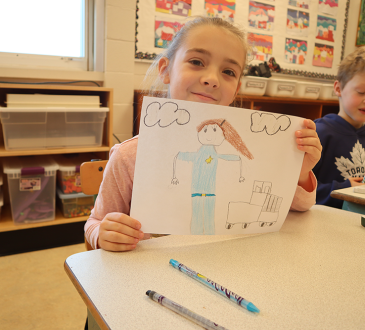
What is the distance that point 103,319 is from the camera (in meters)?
0.37

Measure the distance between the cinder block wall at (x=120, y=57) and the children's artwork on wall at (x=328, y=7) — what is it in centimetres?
201

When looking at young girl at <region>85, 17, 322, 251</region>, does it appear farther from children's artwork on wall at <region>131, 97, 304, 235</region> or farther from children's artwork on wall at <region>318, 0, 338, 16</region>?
children's artwork on wall at <region>318, 0, 338, 16</region>

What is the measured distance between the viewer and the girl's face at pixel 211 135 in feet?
1.83

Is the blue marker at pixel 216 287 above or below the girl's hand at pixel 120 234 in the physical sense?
below

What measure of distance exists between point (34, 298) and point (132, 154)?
3.38ft

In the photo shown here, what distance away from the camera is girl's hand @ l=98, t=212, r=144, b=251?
1.76 feet

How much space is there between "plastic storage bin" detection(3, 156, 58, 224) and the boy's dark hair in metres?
1.60

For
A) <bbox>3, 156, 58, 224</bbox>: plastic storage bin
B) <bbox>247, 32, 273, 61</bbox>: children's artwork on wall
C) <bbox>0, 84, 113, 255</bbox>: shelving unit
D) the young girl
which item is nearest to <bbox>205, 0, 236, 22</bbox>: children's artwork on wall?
<bbox>247, 32, 273, 61</bbox>: children's artwork on wall

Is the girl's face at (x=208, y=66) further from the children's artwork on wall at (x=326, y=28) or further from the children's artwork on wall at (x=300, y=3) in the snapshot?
the children's artwork on wall at (x=326, y=28)

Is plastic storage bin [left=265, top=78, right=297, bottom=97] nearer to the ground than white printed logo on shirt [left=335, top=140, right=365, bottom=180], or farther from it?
farther from it

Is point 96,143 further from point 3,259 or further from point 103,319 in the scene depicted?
point 103,319

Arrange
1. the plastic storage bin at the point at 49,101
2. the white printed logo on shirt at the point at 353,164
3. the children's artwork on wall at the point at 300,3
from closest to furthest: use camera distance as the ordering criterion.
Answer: the white printed logo on shirt at the point at 353,164 < the plastic storage bin at the point at 49,101 < the children's artwork on wall at the point at 300,3

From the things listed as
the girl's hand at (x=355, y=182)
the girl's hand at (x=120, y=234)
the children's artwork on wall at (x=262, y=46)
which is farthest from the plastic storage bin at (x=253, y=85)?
the girl's hand at (x=120, y=234)

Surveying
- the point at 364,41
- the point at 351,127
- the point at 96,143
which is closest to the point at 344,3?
the point at 364,41
